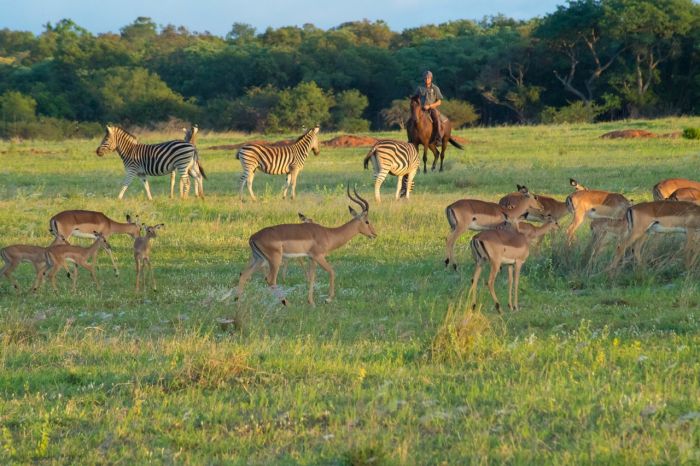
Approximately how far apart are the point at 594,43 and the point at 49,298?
1496 inches

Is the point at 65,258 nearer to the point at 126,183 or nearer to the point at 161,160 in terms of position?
the point at 126,183

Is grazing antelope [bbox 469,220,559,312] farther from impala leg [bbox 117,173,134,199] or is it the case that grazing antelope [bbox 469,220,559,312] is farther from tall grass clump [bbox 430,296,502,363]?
impala leg [bbox 117,173,134,199]

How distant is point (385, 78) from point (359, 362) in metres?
45.3

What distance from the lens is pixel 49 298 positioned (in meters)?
9.53

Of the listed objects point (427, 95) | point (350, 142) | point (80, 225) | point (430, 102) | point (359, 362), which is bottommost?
point (350, 142)

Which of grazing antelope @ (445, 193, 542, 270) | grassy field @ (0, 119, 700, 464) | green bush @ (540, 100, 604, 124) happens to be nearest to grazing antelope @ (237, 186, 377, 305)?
grassy field @ (0, 119, 700, 464)

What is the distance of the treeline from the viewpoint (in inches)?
1646

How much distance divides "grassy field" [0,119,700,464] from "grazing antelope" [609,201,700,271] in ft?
0.86

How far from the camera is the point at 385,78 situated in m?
50.8

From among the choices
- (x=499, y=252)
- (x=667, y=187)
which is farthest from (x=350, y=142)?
(x=499, y=252)

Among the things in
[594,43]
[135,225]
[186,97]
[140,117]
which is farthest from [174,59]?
[135,225]

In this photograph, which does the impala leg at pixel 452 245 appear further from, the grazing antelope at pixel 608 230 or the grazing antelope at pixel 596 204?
the grazing antelope at pixel 596 204

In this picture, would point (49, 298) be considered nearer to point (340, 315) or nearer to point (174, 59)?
point (340, 315)

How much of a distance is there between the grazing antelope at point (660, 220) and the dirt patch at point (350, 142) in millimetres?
20217
